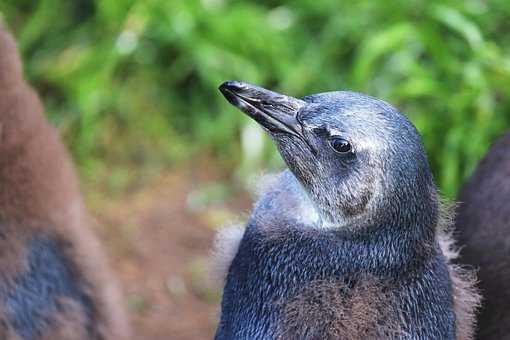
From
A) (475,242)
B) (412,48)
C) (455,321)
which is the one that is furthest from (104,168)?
(455,321)

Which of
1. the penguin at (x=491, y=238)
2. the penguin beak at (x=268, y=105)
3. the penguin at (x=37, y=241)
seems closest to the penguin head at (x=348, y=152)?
the penguin beak at (x=268, y=105)

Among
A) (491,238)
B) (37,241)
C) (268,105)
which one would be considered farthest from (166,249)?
(268,105)

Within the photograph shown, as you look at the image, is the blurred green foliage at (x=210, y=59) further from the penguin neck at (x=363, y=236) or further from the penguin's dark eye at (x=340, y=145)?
the penguin's dark eye at (x=340, y=145)

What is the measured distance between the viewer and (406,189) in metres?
2.07

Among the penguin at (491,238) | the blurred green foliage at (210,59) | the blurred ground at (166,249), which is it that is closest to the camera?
the penguin at (491,238)

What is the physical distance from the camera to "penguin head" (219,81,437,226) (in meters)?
2.05

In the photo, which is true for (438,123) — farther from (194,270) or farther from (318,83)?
(194,270)

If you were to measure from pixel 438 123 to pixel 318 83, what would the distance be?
64 centimetres

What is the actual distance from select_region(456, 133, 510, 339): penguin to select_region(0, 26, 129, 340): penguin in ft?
3.47

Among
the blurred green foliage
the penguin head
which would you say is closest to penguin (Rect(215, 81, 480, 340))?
the penguin head

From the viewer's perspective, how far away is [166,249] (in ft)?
13.0

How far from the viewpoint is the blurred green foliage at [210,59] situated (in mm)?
4043

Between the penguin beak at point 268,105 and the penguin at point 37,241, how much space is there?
83 cm

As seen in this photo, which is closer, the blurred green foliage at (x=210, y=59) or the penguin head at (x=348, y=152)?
the penguin head at (x=348, y=152)
